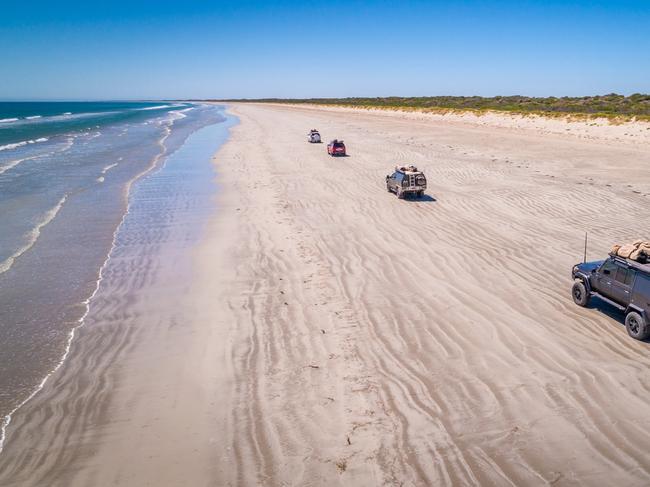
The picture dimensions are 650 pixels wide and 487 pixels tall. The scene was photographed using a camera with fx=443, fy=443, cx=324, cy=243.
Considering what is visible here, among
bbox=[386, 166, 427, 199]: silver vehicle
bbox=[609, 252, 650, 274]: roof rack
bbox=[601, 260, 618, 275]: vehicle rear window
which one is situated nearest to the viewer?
bbox=[609, 252, 650, 274]: roof rack

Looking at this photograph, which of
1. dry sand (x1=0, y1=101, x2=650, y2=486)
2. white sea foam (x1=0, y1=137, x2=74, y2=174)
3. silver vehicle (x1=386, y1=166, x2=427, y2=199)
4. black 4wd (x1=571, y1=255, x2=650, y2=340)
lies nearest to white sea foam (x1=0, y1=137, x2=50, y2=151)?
white sea foam (x1=0, y1=137, x2=74, y2=174)

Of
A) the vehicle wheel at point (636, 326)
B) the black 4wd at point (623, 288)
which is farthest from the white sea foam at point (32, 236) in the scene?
the vehicle wheel at point (636, 326)

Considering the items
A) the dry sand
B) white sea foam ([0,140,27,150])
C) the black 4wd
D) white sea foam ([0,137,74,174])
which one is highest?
white sea foam ([0,140,27,150])

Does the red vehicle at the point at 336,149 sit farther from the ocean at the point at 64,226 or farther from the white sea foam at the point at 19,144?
the white sea foam at the point at 19,144

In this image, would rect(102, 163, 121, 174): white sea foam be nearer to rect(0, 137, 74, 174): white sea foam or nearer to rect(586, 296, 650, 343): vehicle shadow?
rect(0, 137, 74, 174): white sea foam

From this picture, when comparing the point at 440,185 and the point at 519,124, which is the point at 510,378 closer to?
the point at 440,185
